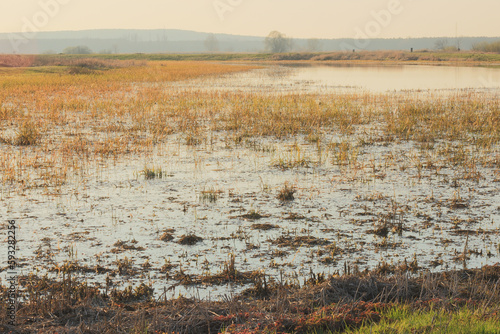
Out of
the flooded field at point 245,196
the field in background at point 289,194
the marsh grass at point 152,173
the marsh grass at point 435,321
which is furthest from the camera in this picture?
the marsh grass at point 152,173

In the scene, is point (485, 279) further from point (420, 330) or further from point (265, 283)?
point (265, 283)

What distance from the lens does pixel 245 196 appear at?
10.1 meters

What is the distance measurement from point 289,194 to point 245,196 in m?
0.89

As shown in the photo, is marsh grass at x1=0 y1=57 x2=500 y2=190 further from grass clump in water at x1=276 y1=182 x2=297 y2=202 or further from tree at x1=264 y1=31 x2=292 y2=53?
tree at x1=264 y1=31 x2=292 y2=53

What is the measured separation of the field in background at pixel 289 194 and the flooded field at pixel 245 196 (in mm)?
60

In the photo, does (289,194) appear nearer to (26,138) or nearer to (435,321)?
(435,321)

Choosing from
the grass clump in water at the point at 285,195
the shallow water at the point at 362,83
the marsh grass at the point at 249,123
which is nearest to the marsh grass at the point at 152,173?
the marsh grass at the point at 249,123

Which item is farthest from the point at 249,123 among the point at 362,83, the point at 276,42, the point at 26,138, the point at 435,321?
the point at 276,42

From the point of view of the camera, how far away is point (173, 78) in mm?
43781

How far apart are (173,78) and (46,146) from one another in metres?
30.3

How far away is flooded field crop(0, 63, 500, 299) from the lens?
273 inches

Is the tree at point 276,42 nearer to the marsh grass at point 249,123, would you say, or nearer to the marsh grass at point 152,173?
the marsh grass at point 249,123

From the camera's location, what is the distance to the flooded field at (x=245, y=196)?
6945mm

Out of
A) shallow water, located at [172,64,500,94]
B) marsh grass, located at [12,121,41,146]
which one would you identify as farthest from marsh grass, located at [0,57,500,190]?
shallow water, located at [172,64,500,94]
